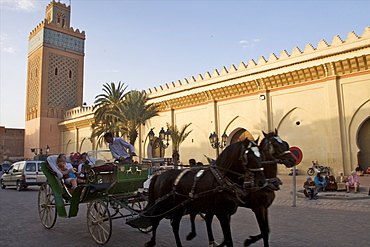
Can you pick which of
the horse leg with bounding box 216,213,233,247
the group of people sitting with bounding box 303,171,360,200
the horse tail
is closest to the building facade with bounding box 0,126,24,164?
the group of people sitting with bounding box 303,171,360,200

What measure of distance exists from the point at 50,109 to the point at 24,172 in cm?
2435

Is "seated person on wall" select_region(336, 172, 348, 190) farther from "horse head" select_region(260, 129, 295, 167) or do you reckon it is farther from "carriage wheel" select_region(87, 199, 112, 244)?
"carriage wheel" select_region(87, 199, 112, 244)

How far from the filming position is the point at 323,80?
17844mm

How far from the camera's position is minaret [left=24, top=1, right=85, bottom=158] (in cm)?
3741

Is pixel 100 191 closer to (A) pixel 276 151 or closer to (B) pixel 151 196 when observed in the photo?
(B) pixel 151 196

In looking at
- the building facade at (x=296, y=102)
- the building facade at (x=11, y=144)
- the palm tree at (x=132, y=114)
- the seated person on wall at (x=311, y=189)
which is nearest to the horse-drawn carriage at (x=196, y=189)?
the seated person on wall at (x=311, y=189)

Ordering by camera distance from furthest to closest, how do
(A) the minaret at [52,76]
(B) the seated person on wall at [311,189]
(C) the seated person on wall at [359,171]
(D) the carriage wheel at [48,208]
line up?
(A) the minaret at [52,76] < (C) the seated person on wall at [359,171] < (B) the seated person on wall at [311,189] < (D) the carriage wheel at [48,208]

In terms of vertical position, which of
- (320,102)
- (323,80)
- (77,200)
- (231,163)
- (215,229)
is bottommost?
(215,229)

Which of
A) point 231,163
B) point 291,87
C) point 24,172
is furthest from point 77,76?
point 231,163

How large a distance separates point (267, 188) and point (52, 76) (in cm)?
3791

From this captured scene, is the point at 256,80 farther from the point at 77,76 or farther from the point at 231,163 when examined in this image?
the point at 77,76

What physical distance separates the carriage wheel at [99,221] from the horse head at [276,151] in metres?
2.55

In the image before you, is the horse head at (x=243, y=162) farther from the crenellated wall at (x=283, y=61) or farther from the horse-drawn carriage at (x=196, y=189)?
the crenellated wall at (x=283, y=61)

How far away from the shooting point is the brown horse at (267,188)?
4.29 meters
